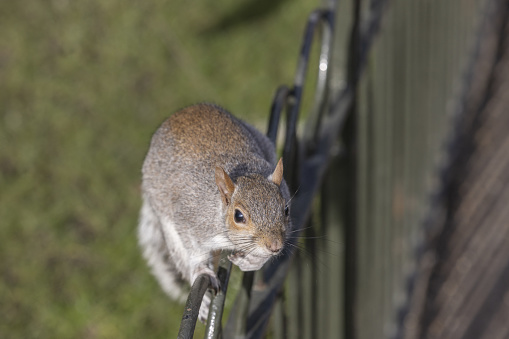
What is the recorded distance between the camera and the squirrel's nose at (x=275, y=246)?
4.40 feet

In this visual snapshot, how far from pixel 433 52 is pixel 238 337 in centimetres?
252

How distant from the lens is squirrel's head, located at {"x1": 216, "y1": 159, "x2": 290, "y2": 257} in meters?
1.38

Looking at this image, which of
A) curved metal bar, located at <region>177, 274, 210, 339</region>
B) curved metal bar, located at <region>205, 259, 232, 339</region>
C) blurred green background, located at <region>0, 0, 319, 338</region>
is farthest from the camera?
blurred green background, located at <region>0, 0, 319, 338</region>

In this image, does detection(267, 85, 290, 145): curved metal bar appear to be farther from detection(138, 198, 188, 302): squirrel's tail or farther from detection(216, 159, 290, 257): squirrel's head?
detection(138, 198, 188, 302): squirrel's tail

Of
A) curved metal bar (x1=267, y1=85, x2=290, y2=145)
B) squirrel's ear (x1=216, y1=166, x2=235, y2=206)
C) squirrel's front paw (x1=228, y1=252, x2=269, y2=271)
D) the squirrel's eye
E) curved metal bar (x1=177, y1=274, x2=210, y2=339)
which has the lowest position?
curved metal bar (x1=177, y1=274, x2=210, y2=339)

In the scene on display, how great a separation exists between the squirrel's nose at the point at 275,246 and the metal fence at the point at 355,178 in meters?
0.06

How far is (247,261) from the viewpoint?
1327mm

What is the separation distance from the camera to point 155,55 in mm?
4418

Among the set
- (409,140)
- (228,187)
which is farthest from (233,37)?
(228,187)

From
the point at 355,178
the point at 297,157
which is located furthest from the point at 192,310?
the point at 355,178

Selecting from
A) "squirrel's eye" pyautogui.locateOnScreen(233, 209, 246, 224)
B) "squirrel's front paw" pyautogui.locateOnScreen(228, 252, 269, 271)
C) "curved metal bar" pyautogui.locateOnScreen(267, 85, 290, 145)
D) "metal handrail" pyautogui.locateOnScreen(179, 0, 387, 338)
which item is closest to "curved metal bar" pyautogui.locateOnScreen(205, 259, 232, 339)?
"metal handrail" pyautogui.locateOnScreen(179, 0, 387, 338)

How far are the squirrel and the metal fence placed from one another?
2.7 inches

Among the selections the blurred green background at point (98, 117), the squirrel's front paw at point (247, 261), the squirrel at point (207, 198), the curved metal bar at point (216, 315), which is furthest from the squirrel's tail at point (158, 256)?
the blurred green background at point (98, 117)

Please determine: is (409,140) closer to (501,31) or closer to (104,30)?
(104,30)
